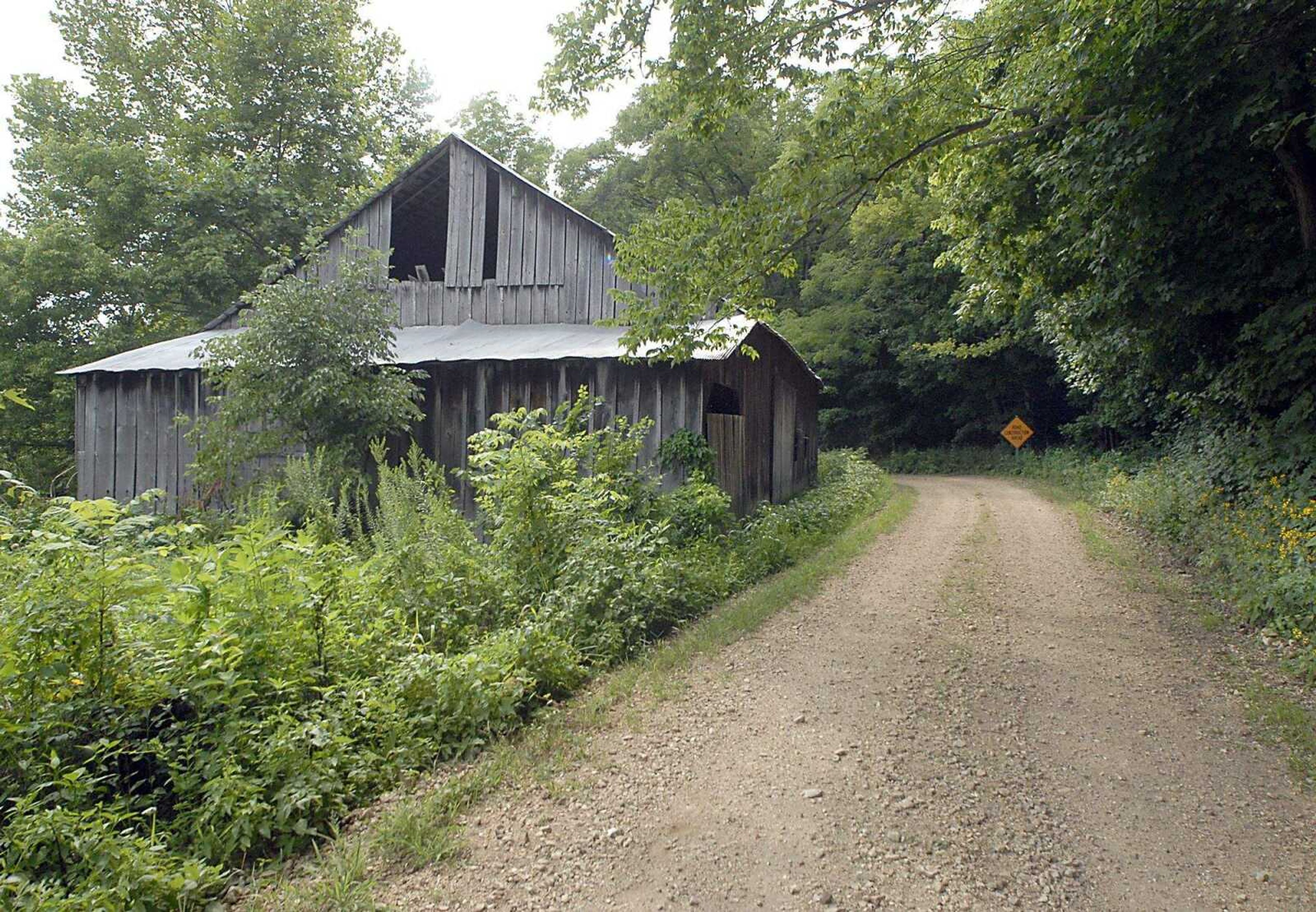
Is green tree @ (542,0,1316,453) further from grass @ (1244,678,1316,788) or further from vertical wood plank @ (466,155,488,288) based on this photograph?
vertical wood plank @ (466,155,488,288)

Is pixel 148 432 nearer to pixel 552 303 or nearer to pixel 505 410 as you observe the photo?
pixel 505 410

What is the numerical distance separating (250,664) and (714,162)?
31257 millimetres

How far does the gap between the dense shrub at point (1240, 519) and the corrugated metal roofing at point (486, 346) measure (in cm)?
585

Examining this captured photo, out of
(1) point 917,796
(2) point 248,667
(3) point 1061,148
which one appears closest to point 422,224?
(3) point 1061,148

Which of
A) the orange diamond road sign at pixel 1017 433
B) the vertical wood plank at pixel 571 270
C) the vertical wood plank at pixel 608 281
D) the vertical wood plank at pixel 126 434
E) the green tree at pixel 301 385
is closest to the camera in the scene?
the green tree at pixel 301 385

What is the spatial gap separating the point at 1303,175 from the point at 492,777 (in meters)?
8.74

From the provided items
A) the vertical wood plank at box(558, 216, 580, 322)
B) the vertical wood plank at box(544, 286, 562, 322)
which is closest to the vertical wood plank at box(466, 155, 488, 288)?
the vertical wood plank at box(544, 286, 562, 322)

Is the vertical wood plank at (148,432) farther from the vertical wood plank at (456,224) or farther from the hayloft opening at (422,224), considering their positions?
the vertical wood plank at (456,224)

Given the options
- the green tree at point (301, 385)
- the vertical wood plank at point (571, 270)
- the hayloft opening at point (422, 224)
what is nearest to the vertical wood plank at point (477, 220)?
the hayloft opening at point (422, 224)

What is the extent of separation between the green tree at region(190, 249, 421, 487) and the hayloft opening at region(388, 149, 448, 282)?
308cm

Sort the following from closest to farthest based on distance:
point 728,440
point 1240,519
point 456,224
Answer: point 1240,519, point 728,440, point 456,224

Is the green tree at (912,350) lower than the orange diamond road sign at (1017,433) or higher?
higher

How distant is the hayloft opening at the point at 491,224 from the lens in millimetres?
13789

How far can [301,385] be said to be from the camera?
10539 millimetres
